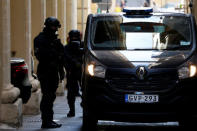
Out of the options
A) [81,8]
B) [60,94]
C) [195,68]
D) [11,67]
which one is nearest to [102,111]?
[195,68]

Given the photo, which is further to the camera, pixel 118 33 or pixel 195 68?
pixel 118 33

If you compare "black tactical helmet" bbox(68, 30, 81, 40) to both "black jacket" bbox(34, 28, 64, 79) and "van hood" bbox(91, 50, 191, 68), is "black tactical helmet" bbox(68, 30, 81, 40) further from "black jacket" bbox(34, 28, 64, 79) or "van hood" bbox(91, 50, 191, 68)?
Answer: "van hood" bbox(91, 50, 191, 68)

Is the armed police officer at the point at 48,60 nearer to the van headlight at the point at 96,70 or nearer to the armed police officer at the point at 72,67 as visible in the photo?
the van headlight at the point at 96,70

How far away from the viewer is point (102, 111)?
9.45 m

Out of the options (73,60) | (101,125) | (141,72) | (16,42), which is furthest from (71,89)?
(141,72)

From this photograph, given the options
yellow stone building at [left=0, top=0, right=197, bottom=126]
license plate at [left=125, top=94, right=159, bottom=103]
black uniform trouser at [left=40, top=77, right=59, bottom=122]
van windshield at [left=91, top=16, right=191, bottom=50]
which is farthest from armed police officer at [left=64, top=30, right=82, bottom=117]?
license plate at [left=125, top=94, right=159, bottom=103]

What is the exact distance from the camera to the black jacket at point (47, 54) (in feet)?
34.9

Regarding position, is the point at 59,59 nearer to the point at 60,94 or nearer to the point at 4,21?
the point at 4,21

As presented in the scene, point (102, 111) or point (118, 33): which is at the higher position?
point (118, 33)

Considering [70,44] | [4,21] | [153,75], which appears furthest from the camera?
[70,44]

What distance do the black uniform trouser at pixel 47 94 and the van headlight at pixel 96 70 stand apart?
1.36 metres

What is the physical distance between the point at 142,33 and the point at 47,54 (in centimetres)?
165

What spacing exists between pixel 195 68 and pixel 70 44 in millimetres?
4315

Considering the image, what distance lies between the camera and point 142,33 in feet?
33.7
